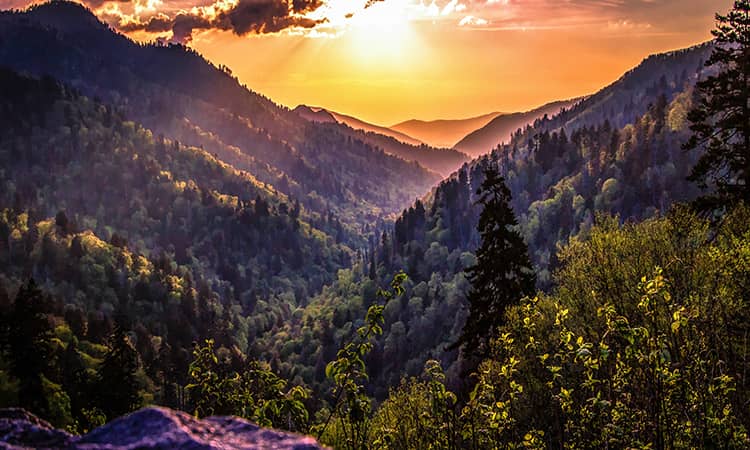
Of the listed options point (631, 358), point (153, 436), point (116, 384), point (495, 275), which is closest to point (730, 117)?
point (495, 275)

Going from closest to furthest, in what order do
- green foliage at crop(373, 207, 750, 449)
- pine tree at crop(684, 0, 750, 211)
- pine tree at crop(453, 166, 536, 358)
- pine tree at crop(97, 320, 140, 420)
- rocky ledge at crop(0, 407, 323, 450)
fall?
rocky ledge at crop(0, 407, 323, 450) → green foliage at crop(373, 207, 750, 449) → pine tree at crop(684, 0, 750, 211) → pine tree at crop(453, 166, 536, 358) → pine tree at crop(97, 320, 140, 420)

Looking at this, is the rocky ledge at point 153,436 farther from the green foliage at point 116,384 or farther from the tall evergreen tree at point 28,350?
the green foliage at point 116,384

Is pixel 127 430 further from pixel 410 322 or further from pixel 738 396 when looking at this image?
pixel 410 322

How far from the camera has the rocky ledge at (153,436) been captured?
4.52m

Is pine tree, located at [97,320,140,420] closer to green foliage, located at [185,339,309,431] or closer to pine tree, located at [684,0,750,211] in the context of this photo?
green foliage, located at [185,339,309,431]

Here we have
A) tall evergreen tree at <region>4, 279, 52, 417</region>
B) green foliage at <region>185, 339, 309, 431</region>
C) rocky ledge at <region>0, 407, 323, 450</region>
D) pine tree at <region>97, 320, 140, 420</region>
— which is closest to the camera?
rocky ledge at <region>0, 407, 323, 450</region>

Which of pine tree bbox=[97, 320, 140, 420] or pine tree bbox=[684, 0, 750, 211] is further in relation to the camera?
pine tree bbox=[97, 320, 140, 420]

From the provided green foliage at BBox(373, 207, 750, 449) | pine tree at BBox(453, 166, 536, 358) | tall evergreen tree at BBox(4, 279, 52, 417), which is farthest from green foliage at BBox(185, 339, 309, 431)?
tall evergreen tree at BBox(4, 279, 52, 417)

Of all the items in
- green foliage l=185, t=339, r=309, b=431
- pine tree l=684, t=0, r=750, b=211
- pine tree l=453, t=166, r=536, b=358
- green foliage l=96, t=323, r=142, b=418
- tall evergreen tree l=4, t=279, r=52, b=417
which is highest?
pine tree l=684, t=0, r=750, b=211

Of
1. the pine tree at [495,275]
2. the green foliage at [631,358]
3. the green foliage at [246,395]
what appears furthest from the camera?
the pine tree at [495,275]

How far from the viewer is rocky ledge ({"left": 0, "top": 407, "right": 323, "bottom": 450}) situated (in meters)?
4.52

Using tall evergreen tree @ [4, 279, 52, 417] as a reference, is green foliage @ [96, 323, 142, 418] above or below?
below

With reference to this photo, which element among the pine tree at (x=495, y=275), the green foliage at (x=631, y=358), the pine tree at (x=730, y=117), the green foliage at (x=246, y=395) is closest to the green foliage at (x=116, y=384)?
the pine tree at (x=495, y=275)

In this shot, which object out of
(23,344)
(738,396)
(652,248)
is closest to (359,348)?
(738,396)
